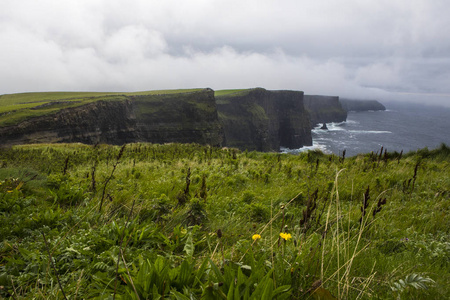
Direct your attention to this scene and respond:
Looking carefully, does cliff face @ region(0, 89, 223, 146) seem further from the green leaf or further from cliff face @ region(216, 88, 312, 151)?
the green leaf

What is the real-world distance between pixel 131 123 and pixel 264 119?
232ft

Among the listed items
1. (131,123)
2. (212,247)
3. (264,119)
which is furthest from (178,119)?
(212,247)

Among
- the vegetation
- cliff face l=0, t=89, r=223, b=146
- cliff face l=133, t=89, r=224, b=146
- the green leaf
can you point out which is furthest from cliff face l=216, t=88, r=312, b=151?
the green leaf

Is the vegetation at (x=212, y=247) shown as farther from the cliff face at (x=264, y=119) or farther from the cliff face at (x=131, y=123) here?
the cliff face at (x=264, y=119)

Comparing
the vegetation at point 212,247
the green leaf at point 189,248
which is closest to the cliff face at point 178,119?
the vegetation at point 212,247

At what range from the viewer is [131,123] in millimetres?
86250

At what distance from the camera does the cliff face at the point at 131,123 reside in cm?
6303

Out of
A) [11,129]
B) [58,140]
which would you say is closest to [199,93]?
[58,140]

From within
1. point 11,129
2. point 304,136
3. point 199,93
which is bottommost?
point 304,136

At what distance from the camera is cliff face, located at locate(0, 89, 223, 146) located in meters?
63.0

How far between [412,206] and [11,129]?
74689 millimetres

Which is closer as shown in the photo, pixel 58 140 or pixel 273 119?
pixel 58 140

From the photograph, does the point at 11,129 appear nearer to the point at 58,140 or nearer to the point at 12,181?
the point at 58,140

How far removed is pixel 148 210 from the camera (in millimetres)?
3781
